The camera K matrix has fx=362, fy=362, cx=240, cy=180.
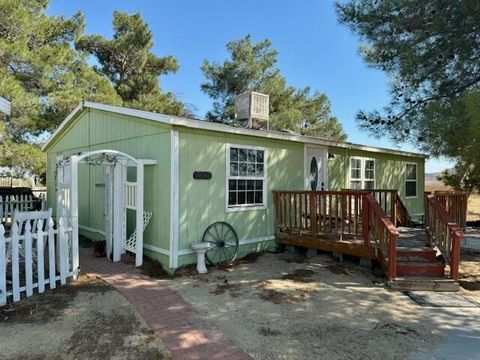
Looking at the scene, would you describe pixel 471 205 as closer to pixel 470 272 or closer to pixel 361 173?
pixel 361 173

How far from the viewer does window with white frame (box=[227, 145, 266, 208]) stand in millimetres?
7066

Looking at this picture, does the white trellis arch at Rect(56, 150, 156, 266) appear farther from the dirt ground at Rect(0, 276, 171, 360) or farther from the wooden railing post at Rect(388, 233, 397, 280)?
the wooden railing post at Rect(388, 233, 397, 280)

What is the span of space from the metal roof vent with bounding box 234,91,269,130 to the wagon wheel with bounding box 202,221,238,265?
2.75 m

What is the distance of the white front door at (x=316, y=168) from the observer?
8867 millimetres

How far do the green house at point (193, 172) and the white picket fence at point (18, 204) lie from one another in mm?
2581

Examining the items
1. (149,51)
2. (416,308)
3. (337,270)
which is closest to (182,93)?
(149,51)

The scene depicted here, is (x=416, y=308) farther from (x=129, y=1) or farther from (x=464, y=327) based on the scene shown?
(x=129, y=1)

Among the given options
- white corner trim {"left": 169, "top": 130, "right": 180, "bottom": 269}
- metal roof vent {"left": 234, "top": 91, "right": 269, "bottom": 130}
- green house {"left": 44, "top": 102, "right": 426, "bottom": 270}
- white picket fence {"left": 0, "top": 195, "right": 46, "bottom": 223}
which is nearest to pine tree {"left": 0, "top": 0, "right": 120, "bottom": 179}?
white picket fence {"left": 0, "top": 195, "right": 46, "bottom": 223}

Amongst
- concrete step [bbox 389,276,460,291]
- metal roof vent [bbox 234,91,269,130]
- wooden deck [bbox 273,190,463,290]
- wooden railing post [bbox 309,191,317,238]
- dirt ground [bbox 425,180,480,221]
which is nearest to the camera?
concrete step [bbox 389,276,460,291]

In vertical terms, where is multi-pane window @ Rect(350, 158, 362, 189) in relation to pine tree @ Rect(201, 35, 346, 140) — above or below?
below

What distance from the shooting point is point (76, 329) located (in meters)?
3.88

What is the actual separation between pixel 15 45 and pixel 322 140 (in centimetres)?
1152

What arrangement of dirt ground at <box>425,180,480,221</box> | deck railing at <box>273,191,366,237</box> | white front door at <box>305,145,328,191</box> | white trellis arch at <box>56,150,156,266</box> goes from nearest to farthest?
white trellis arch at <box>56,150,156,266</box> < deck railing at <box>273,191,366,237</box> < white front door at <box>305,145,328,191</box> < dirt ground at <box>425,180,480,221</box>

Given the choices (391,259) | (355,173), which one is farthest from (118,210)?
(355,173)
